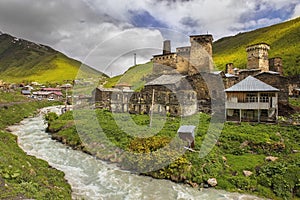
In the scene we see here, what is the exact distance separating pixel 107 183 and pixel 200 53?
36.7 meters

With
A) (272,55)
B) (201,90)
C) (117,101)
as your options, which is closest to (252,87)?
(201,90)

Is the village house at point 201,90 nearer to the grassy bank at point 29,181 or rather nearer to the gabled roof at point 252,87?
the gabled roof at point 252,87

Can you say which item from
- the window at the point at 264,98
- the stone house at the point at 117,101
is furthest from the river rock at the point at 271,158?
the stone house at the point at 117,101

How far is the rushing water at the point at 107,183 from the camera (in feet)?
55.6

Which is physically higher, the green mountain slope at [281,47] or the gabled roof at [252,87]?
the green mountain slope at [281,47]

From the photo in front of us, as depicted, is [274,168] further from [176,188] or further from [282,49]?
[282,49]

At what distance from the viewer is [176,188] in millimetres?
18281

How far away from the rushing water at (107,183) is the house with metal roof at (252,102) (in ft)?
57.5

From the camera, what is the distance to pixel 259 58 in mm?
55281

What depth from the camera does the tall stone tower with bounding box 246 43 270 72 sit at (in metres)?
55.2

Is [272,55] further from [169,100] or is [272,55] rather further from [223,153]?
[223,153]

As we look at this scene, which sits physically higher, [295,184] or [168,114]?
[168,114]

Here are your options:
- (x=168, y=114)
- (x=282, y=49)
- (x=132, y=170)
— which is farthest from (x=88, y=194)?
(x=282, y=49)

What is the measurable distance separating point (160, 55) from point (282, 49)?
61.0 meters
